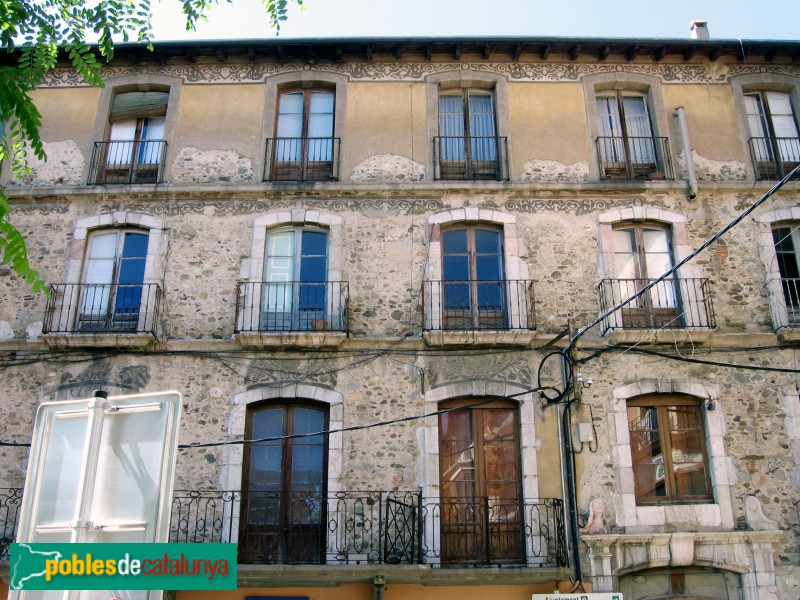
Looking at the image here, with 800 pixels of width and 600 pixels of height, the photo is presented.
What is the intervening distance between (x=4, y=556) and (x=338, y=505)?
505cm

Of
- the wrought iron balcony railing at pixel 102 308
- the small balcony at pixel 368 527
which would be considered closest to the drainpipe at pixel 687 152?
the small balcony at pixel 368 527

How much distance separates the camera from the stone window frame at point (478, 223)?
44.1ft

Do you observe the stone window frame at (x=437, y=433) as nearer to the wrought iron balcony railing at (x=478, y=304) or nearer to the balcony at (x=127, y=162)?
the wrought iron balcony railing at (x=478, y=304)

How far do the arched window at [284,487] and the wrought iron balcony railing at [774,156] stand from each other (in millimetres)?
9350

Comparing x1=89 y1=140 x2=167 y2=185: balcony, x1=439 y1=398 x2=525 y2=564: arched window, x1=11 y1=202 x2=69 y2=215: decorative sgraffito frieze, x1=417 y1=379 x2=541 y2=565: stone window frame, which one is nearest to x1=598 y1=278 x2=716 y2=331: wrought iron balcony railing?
x1=417 y1=379 x2=541 y2=565: stone window frame

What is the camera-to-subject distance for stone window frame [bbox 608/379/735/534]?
12.0 m

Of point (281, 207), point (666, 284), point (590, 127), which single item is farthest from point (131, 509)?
point (590, 127)

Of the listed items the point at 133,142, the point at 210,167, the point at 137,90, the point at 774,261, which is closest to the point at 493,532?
the point at 774,261

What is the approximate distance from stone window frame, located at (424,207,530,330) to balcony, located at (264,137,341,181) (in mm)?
2251

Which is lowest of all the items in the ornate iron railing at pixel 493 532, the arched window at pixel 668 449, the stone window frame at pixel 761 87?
→ the ornate iron railing at pixel 493 532

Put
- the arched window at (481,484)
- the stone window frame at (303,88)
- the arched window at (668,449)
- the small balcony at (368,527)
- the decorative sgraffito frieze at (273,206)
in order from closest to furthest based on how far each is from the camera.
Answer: the small balcony at (368,527) < the arched window at (481,484) < the arched window at (668,449) < the decorative sgraffito frieze at (273,206) < the stone window frame at (303,88)

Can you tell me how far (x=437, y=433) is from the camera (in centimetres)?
1245

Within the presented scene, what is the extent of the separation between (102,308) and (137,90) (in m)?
4.68

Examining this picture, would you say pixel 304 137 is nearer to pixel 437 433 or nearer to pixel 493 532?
pixel 437 433
